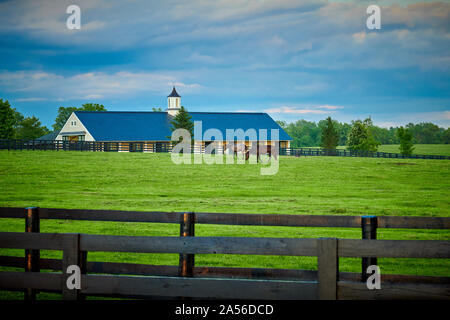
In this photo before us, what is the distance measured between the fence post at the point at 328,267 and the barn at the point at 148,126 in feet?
209

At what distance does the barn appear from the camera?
7625cm

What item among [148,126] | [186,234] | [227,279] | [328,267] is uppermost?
[148,126]

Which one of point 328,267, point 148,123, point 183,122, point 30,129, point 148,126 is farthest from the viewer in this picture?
point 30,129

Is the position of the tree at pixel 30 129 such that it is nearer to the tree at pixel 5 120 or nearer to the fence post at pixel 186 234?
the tree at pixel 5 120

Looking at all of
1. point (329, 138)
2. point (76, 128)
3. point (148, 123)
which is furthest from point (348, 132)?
point (76, 128)

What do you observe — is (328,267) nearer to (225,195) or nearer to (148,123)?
(225,195)

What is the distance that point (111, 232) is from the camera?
16891 mm

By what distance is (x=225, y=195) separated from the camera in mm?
27359

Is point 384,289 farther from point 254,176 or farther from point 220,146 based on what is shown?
point 220,146

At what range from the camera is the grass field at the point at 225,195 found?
13188 millimetres

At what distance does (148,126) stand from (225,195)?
5814 centimetres

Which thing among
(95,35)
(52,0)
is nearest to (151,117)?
(95,35)
